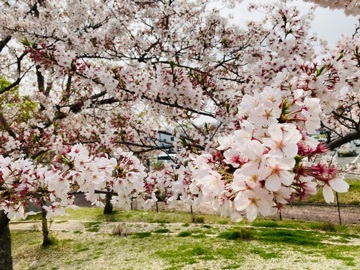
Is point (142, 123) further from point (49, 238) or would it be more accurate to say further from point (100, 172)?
point (49, 238)

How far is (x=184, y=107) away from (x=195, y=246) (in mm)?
5996

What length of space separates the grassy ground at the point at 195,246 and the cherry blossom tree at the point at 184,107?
3067 mm

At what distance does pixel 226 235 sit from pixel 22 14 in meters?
8.51

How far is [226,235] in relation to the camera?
34.8 ft

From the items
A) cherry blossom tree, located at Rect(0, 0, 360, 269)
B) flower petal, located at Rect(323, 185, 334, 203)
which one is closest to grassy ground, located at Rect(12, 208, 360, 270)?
cherry blossom tree, located at Rect(0, 0, 360, 269)

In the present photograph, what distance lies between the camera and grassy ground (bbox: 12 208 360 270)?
8.00m

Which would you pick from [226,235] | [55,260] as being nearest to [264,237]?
[226,235]

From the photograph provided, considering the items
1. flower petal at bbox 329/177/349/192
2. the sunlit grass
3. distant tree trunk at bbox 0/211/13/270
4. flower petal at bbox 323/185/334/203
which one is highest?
flower petal at bbox 329/177/349/192

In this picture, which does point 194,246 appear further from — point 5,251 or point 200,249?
point 5,251

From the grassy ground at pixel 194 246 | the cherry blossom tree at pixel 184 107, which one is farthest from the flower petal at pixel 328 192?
the grassy ground at pixel 194 246

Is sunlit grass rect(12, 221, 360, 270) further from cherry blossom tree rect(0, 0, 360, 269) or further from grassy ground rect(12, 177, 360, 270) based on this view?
cherry blossom tree rect(0, 0, 360, 269)

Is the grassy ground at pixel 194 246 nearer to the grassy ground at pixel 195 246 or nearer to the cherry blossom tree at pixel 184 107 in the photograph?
the grassy ground at pixel 195 246

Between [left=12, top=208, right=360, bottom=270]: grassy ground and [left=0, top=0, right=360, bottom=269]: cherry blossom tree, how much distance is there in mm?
3067

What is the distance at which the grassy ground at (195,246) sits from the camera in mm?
8000
